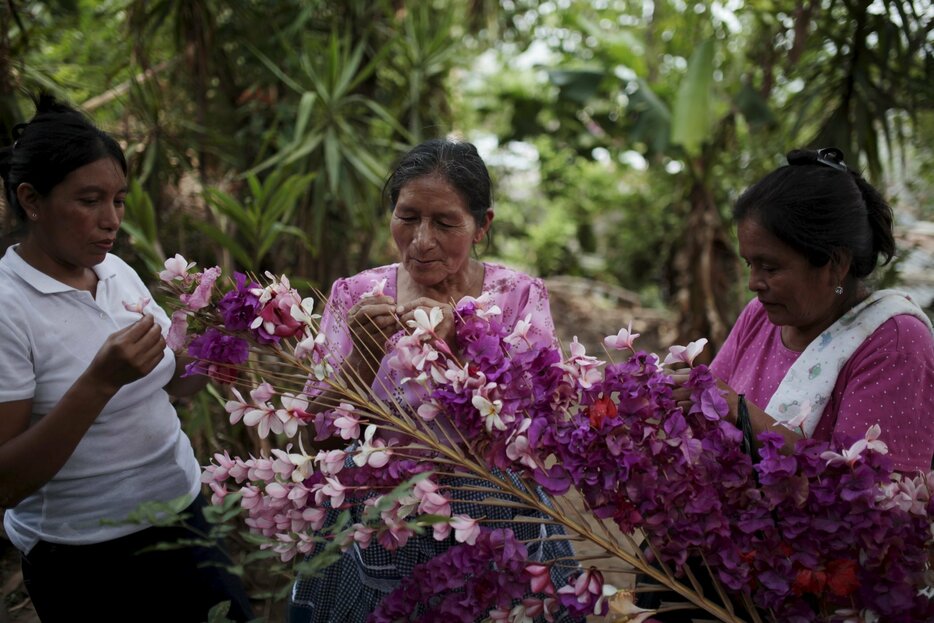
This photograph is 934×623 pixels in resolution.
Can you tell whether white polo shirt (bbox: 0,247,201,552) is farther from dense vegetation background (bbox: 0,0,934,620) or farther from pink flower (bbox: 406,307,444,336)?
pink flower (bbox: 406,307,444,336)

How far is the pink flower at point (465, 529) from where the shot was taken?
1.30 metres

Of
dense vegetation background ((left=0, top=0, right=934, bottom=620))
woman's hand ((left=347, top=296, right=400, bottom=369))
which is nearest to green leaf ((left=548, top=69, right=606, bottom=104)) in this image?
dense vegetation background ((left=0, top=0, right=934, bottom=620))

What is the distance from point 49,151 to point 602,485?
4.49ft

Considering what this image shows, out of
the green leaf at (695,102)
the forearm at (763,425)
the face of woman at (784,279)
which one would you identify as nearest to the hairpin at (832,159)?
the face of woman at (784,279)

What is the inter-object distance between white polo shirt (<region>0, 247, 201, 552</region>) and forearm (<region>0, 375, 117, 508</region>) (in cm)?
10

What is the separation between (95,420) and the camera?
68.5 inches

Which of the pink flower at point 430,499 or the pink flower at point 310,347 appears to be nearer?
the pink flower at point 430,499

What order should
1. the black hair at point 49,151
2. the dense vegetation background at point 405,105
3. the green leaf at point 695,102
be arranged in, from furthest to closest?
the green leaf at point 695,102, the dense vegetation background at point 405,105, the black hair at point 49,151

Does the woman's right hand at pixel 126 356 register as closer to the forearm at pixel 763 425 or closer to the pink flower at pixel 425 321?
the pink flower at pixel 425 321

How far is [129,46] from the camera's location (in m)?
4.39

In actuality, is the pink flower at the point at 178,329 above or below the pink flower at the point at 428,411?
above

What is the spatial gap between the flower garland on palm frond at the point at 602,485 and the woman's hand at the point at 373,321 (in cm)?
14

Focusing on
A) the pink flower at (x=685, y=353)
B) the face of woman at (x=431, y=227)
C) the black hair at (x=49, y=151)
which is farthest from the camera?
the face of woman at (x=431, y=227)

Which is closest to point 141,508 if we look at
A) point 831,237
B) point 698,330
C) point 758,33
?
point 831,237
